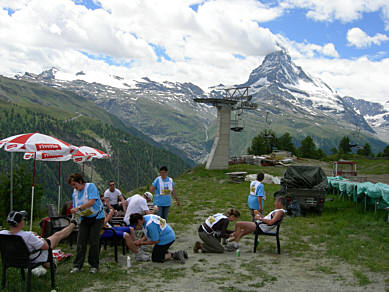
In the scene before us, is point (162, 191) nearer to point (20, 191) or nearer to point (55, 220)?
point (55, 220)

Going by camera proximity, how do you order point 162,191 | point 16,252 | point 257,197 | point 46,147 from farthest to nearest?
point 257,197, point 162,191, point 46,147, point 16,252

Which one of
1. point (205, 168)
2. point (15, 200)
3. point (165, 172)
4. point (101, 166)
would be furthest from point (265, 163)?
point (101, 166)

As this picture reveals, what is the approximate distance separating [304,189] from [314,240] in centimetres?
524

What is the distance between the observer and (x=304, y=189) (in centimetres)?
1648

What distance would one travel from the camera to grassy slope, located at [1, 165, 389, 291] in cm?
791

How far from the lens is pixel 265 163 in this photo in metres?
50.5

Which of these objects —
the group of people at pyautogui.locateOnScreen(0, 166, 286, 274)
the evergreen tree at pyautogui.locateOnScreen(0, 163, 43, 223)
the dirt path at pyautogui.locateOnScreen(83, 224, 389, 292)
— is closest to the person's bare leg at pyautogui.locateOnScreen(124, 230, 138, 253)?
the group of people at pyautogui.locateOnScreen(0, 166, 286, 274)

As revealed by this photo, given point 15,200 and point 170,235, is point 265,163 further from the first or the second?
point 170,235

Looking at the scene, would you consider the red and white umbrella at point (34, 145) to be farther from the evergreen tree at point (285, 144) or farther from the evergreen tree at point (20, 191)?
the evergreen tree at point (285, 144)

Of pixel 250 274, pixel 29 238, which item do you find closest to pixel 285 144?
pixel 250 274

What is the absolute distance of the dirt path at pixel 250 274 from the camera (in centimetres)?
727

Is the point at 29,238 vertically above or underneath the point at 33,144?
underneath

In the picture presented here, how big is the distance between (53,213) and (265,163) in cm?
4304

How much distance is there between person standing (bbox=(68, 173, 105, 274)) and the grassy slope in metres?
0.35
